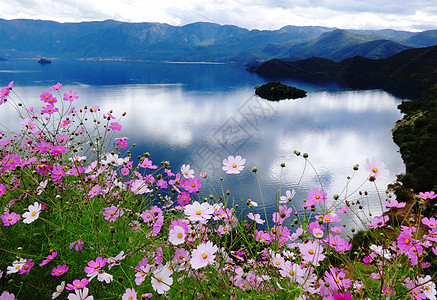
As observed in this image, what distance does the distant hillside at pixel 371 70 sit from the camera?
11750cm

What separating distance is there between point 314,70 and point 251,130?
136 m

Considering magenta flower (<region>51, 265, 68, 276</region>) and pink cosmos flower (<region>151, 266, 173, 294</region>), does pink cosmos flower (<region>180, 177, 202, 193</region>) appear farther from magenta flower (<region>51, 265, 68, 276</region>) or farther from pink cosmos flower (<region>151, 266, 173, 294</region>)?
magenta flower (<region>51, 265, 68, 276</region>)

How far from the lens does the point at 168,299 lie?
2.63 meters

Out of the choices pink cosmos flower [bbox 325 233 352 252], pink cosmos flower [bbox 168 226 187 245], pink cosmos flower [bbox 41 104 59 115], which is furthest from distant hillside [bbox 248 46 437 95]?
pink cosmos flower [bbox 168 226 187 245]

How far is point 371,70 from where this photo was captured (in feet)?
485

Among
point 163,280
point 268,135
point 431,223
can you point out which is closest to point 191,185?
point 163,280

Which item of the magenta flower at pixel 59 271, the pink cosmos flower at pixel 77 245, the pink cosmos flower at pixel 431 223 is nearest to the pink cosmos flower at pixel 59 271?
the magenta flower at pixel 59 271

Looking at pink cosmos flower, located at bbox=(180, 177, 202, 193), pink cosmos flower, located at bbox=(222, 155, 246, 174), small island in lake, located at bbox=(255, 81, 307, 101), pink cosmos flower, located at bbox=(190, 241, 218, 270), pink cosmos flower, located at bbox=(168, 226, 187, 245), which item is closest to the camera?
pink cosmos flower, located at bbox=(190, 241, 218, 270)

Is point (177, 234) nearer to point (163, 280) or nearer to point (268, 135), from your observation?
point (163, 280)

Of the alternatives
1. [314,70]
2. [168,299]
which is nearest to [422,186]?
[168,299]

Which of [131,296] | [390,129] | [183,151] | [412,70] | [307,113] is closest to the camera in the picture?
[131,296]

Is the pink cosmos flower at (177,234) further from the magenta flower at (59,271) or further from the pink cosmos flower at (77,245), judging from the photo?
the pink cosmos flower at (77,245)

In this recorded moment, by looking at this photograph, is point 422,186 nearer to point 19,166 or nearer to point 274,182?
point 274,182

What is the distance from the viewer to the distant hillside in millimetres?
117500
